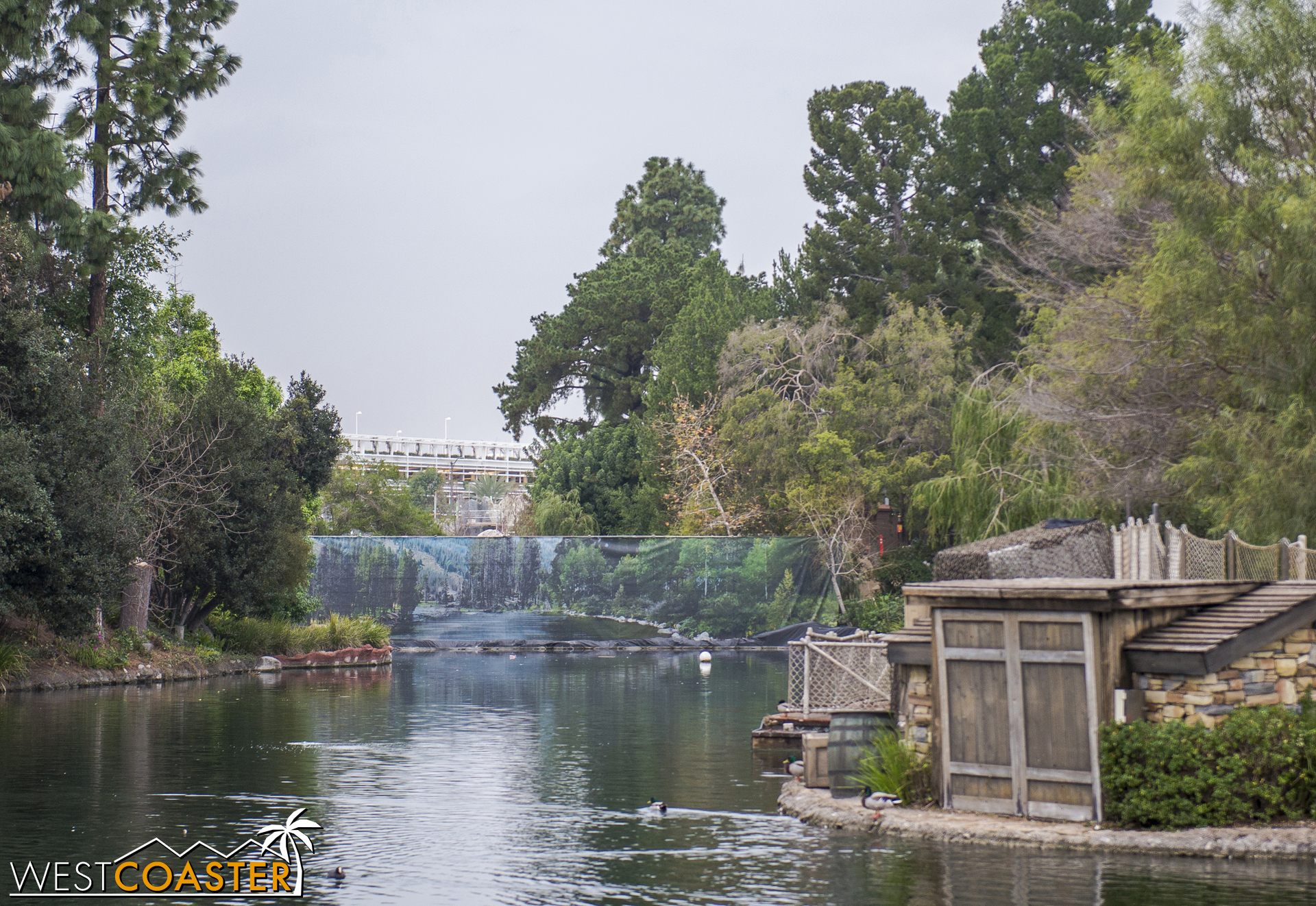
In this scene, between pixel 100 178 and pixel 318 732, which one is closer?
pixel 318 732

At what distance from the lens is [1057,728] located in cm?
1109

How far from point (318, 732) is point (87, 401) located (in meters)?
10.4

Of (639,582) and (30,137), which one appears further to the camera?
(639,582)

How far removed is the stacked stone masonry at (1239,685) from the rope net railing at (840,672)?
631 cm

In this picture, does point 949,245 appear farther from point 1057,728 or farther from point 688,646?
point 1057,728

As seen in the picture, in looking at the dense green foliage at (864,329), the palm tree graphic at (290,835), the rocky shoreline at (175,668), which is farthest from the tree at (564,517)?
the palm tree graphic at (290,835)

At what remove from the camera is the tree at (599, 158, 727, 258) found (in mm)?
64938

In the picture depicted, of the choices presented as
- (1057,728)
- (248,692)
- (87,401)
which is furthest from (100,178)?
(1057,728)

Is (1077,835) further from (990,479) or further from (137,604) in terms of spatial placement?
(137,604)

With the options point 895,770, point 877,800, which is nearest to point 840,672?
point 895,770

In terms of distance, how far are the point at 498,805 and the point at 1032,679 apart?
5348 millimetres

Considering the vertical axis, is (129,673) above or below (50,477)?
below

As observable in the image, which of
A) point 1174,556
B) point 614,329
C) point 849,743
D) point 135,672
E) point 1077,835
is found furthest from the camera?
point 614,329

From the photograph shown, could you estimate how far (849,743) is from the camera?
13.1 metres
